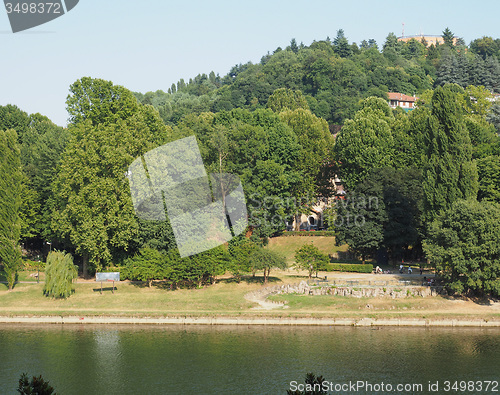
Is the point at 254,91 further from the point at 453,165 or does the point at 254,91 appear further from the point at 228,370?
the point at 228,370

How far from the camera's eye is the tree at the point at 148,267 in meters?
63.7

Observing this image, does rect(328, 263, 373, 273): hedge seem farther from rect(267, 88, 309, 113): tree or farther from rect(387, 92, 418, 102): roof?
rect(387, 92, 418, 102): roof

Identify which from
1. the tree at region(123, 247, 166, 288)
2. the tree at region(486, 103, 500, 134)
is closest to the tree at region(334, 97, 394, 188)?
the tree at region(486, 103, 500, 134)

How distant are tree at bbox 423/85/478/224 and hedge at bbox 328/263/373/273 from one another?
31.6ft

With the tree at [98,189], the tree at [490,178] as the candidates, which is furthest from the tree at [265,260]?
the tree at [490,178]

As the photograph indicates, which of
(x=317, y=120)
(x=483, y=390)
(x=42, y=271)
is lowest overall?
(x=483, y=390)

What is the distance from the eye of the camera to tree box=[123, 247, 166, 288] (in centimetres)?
6369

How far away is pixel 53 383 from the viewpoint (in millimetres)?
40375

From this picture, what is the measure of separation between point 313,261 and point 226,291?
36.0 feet

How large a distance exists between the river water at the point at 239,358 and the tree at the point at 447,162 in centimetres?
1659

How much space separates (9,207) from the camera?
66188 mm

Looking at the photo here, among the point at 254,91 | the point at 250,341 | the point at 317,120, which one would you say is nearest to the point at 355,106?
the point at 254,91

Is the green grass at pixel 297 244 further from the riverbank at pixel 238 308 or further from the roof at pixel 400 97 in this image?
the roof at pixel 400 97

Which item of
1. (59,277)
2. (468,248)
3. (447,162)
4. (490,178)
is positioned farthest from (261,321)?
(490,178)
